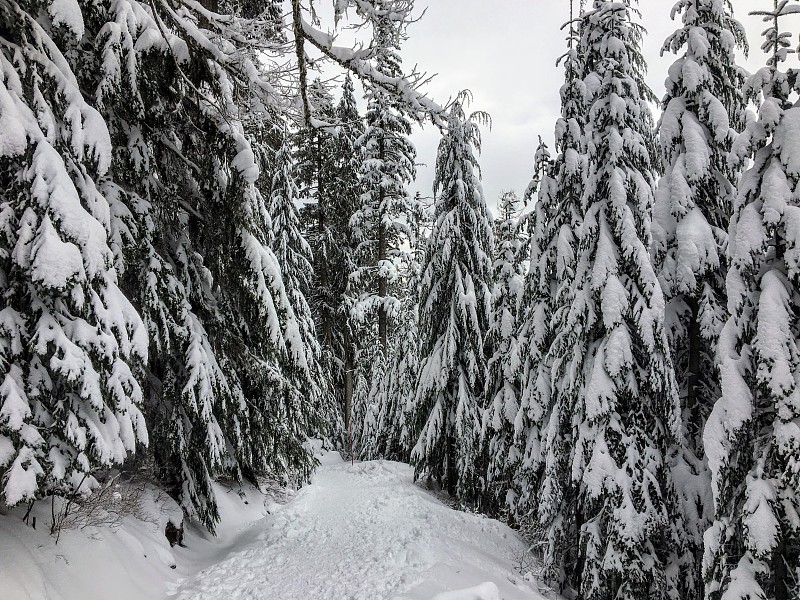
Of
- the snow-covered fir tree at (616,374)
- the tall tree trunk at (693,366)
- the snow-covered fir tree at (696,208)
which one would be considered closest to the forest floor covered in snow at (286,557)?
the snow-covered fir tree at (616,374)

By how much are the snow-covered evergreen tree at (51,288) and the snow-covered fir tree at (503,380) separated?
384 inches

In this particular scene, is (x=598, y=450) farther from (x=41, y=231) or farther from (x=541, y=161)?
(x=41, y=231)

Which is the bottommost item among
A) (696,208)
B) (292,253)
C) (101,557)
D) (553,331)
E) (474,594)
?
(474,594)

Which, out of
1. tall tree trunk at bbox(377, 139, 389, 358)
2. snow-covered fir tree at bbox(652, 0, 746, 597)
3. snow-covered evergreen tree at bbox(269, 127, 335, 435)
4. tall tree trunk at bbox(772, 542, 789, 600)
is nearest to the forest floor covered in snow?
tall tree trunk at bbox(772, 542, 789, 600)

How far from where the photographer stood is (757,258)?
5766 millimetres

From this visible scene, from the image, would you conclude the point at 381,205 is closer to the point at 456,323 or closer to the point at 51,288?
the point at 456,323

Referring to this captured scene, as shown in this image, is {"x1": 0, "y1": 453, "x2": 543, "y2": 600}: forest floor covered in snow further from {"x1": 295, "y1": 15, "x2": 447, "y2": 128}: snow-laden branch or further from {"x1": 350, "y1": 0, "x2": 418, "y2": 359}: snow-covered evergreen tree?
{"x1": 350, "y1": 0, "x2": 418, "y2": 359}: snow-covered evergreen tree

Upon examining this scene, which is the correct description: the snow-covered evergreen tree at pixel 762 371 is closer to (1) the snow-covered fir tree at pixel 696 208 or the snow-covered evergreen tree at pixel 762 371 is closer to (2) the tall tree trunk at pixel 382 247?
(1) the snow-covered fir tree at pixel 696 208

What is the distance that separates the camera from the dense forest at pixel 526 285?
4508 mm

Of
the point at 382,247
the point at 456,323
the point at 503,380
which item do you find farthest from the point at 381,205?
the point at 503,380

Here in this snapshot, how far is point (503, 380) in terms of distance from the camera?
13.2m

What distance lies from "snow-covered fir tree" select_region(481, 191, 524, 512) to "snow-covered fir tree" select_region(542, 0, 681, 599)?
3.54 meters

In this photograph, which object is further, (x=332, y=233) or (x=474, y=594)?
(x=332, y=233)

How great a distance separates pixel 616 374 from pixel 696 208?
3300 millimetres
